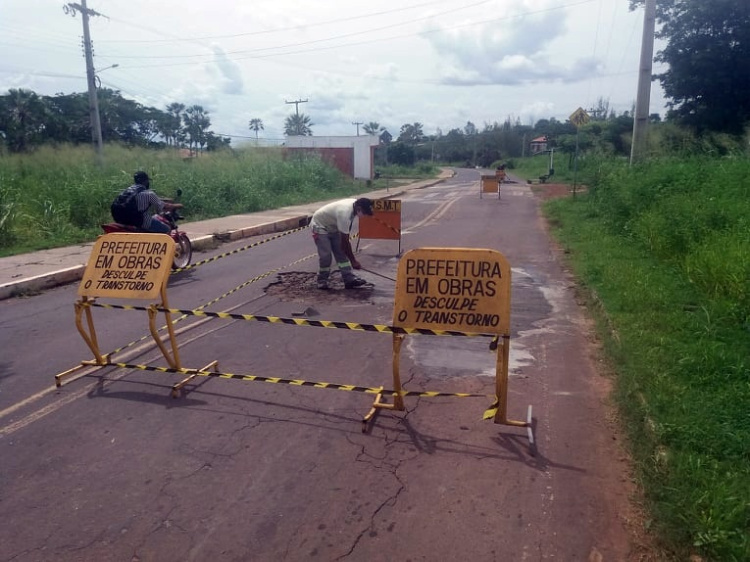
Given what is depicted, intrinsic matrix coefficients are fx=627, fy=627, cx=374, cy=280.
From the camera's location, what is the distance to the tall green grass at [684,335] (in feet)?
11.6

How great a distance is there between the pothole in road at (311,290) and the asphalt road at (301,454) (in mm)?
1233

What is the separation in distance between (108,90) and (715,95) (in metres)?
46.8

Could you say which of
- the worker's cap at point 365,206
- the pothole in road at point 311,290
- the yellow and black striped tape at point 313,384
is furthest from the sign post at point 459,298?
the pothole in road at point 311,290

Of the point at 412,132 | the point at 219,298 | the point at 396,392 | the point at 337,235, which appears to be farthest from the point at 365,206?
the point at 412,132

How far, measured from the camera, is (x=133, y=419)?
5031mm

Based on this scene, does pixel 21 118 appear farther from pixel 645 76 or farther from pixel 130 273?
pixel 130 273

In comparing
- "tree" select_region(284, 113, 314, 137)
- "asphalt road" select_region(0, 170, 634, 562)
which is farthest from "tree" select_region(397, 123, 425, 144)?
"asphalt road" select_region(0, 170, 634, 562)

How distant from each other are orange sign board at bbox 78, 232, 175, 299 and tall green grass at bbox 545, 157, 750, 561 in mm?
4265

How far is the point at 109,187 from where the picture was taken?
16969 mm

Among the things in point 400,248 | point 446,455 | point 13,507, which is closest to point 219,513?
point 13,507

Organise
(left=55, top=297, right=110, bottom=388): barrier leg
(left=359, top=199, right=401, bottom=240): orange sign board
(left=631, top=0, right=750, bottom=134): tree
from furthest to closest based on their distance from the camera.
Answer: (left=631, top=0, right=750, bottom=134): tree, (left=359, top=199, right=401, bottom=240): orange sign board, (left=55, top=297, right=110, bottom=388): barrier leg

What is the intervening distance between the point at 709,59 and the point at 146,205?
29.3 meters

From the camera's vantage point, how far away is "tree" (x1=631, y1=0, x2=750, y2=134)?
2973 cm

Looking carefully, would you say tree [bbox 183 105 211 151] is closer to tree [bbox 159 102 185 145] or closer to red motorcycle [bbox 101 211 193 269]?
tree [bbox 159 102 185 145]
